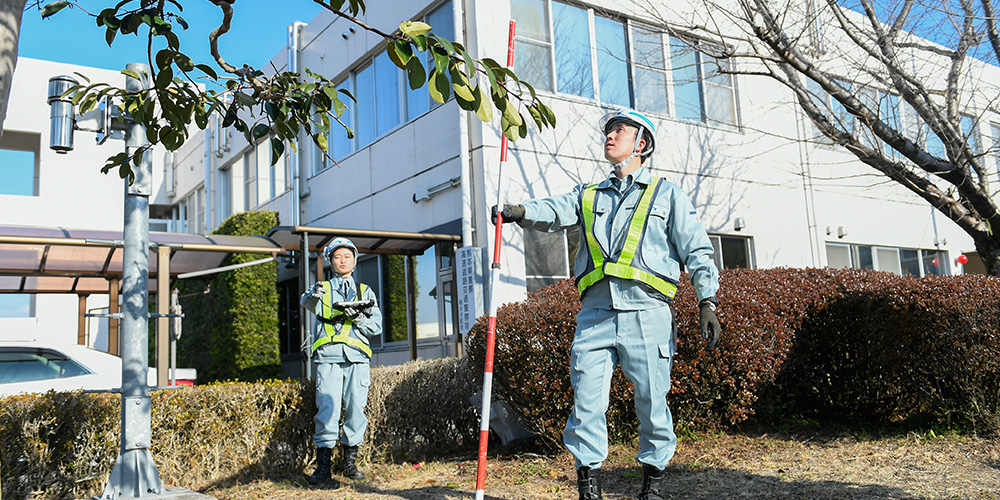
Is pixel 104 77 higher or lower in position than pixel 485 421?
higher

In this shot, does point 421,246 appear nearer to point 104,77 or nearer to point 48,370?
point 48,370

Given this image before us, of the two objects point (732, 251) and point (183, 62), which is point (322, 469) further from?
point (732, 251)

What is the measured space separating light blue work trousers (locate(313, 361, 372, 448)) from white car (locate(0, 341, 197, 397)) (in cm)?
336

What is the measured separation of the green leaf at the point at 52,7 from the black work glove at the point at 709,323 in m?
3.39

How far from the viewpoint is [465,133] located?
9859mm

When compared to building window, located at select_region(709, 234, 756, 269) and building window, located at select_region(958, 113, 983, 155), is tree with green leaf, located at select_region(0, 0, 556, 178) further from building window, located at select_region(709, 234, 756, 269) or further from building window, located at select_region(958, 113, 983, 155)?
building window, located at select_region(709, 234, 756, 269)

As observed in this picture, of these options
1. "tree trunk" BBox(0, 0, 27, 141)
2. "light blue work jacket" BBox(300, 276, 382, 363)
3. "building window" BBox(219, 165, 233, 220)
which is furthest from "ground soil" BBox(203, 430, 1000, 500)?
"building window" BBox(219, 165, 233, 220)

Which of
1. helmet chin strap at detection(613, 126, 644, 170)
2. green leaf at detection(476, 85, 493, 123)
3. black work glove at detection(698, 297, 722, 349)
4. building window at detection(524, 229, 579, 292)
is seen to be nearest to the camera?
green leaf at detection(476, 85, 493, 123)

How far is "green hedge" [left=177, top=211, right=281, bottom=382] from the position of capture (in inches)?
532

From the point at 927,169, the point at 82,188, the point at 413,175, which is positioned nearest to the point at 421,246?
the point at 413,175

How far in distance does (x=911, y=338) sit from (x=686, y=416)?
1.86 meters

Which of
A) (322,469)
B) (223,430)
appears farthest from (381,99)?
(322,469)

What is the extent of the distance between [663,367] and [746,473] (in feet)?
6.03

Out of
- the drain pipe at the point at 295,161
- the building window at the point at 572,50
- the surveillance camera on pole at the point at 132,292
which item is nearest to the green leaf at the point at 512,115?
the surveillance camera on pole at the point at 132,292
